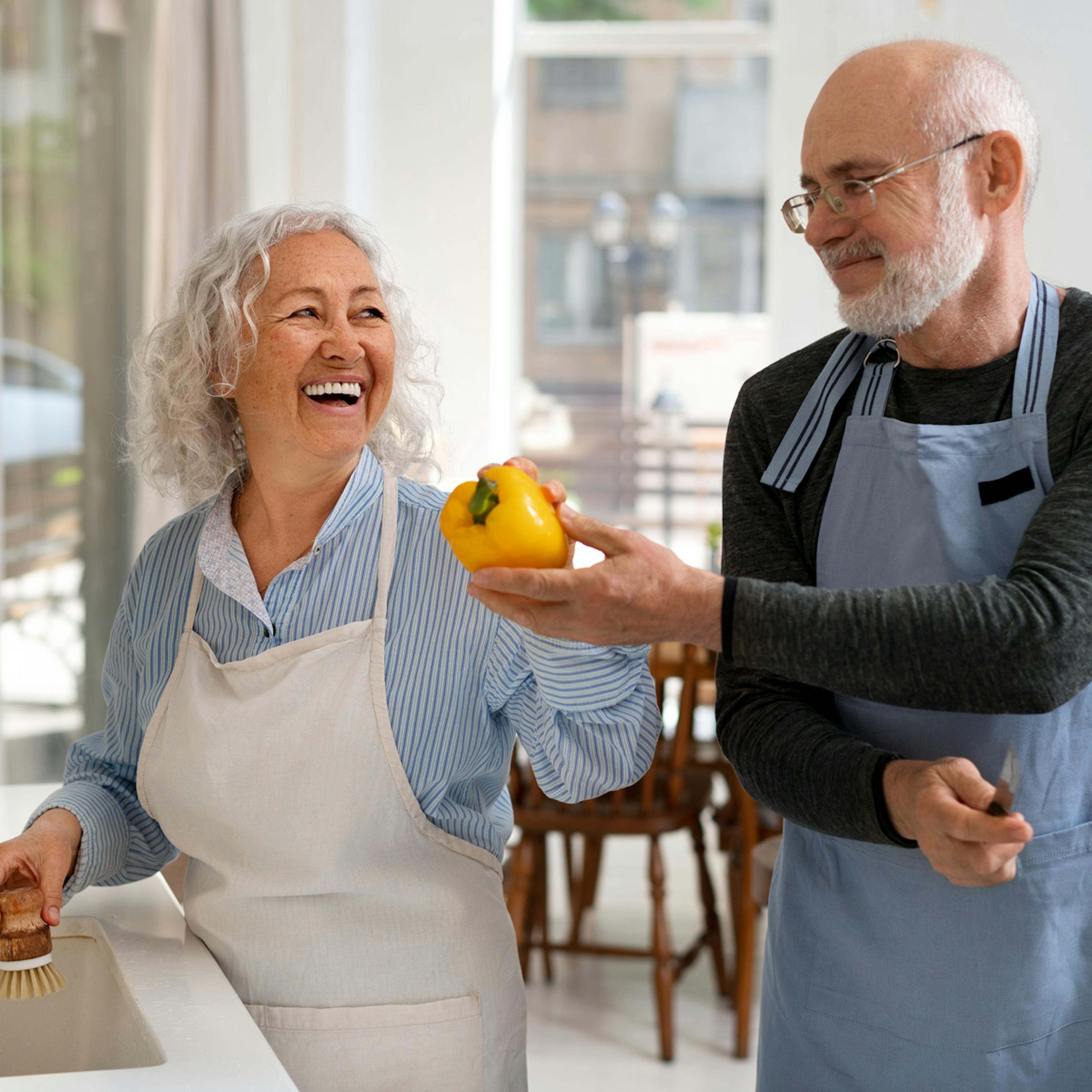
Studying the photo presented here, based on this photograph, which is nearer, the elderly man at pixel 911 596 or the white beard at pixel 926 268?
the elderly man at pixel 911 596

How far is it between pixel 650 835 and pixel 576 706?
1.94 meters

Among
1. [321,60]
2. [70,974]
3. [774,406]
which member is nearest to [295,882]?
[70,974]

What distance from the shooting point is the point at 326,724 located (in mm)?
1194

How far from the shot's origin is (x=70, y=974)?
4.21 feet

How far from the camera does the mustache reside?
3.65 ft

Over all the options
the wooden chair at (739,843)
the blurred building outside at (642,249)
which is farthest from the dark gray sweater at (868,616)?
the blurred building outside at (642,249)

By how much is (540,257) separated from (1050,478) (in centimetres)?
435

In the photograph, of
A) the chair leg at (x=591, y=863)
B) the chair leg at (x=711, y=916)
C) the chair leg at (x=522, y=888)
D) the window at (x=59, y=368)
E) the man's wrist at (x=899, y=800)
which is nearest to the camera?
the man's wrist at (x=899, y=800)

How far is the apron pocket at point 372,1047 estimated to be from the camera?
1164mm

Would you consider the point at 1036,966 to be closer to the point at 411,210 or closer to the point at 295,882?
the point at 295,882

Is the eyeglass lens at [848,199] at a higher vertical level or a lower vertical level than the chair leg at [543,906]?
higher

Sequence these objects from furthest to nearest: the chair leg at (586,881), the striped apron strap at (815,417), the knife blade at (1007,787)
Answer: the chair leg at (586,881) < the striped apron strap at (815,417) < the knife blade at (1007,787)

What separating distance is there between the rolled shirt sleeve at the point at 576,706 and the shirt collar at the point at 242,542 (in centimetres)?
21

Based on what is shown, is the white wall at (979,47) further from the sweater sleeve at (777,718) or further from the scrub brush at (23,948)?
the scrub brush at (23,948)
